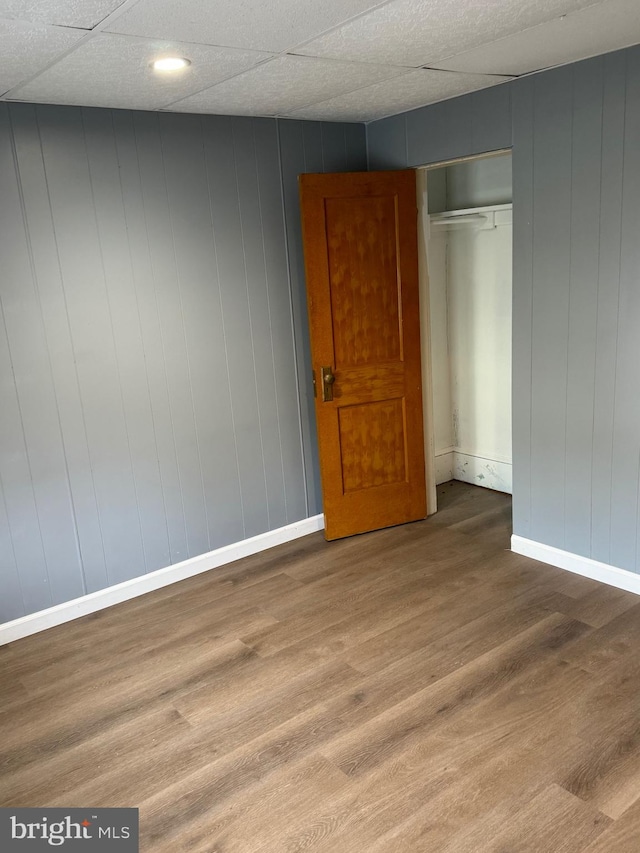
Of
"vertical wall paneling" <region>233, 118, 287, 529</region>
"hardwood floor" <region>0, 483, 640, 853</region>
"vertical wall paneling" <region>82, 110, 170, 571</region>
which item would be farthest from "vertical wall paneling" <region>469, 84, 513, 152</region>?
"hardwood floor" <region>0, 483, 640, 853</region>

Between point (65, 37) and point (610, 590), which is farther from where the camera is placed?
point (610, 590)

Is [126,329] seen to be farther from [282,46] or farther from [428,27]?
[428,27]

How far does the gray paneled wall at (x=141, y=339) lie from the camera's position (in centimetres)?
317

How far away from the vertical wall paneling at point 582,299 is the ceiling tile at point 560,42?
7.5 inches

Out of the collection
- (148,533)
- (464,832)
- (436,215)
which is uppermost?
(436,215)

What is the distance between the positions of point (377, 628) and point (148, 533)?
1322 millimetres

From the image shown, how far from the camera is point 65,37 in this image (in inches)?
88.5

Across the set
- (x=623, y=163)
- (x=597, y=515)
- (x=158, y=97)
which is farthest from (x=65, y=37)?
(x=597, y=515)

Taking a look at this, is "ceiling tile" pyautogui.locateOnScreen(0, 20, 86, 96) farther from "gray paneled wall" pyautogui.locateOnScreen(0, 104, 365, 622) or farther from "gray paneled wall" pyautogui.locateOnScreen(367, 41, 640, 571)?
"gray paneled wall" pyautogui.locateOnScreen(367, 41, 640, 571)

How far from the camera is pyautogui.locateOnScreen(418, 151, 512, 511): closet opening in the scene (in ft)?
14.4

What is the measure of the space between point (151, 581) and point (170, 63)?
2479 mm

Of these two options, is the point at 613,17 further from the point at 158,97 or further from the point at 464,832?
the point at 464,832

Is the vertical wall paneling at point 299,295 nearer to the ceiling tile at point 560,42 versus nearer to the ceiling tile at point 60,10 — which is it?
the ceiling tile at point 560,42

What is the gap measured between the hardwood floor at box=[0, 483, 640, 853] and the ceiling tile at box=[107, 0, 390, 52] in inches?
95.1
